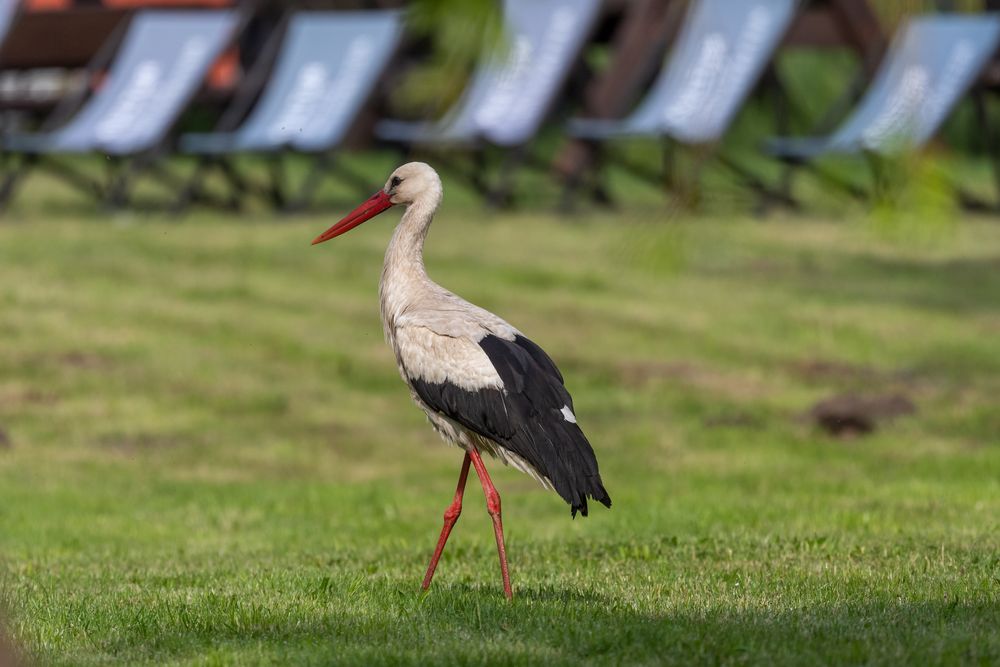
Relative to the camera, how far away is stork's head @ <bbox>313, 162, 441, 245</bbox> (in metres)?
7.52

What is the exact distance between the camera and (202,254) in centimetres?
1798

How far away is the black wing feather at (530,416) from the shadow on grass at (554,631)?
18.8 inches

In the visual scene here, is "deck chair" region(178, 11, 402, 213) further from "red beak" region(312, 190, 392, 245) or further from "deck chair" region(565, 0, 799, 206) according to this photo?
"red beak" region(312, 190, 392, 245)

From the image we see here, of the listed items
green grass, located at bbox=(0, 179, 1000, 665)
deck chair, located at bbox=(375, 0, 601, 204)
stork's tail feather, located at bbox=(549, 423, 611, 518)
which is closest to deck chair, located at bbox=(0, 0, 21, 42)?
green grass, located at bbox=(0, 179, 1000, 665)

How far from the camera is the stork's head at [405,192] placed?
7.52m

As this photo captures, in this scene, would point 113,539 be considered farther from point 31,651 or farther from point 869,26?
point 869,26

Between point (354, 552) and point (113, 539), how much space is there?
1662mm

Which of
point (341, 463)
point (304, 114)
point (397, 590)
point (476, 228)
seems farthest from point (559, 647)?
point (304, 114)

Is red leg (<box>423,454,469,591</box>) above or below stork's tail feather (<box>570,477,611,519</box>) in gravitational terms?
below

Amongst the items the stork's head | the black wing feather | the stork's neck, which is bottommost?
the black wing feather

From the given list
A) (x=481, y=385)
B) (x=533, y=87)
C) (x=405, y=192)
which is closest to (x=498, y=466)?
(x=405, y=192)

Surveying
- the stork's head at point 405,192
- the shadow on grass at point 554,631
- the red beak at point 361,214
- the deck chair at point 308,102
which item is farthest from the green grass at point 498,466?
the red beak at point 361,214

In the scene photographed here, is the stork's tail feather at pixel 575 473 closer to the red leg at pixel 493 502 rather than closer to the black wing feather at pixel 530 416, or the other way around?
the black wing feather at pixel 530 416

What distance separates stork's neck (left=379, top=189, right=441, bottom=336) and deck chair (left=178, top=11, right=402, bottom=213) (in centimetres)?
1238
